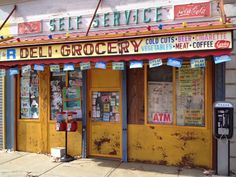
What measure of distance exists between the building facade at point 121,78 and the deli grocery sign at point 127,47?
2 cm

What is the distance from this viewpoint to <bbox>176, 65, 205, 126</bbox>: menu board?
24.4 feet

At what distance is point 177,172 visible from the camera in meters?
7.21

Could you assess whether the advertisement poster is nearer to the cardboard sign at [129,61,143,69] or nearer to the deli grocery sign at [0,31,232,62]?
the deli grocery sign at [0,31,232,62]

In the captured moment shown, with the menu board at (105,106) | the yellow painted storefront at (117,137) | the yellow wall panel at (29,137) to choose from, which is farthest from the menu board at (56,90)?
the menu board at (105,106)

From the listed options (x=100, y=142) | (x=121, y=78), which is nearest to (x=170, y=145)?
(x=100, y=142)

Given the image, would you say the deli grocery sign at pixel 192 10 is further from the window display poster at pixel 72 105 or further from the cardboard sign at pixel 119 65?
the window display poster at pixel 72 105

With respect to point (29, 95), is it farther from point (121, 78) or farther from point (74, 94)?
point (121, 78)

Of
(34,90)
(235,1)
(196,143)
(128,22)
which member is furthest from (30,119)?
(235,1)

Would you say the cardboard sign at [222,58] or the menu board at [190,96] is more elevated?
the cardboard sign at [222,58]

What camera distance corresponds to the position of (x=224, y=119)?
640cm

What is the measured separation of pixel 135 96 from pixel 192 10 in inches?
94.1

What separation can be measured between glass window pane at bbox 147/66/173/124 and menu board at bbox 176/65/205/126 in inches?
8.4

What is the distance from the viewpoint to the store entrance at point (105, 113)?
8.21 m

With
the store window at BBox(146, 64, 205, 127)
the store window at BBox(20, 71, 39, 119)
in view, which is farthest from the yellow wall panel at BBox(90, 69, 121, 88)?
the store window at BBox(20, 71, 39, 119)
